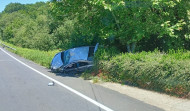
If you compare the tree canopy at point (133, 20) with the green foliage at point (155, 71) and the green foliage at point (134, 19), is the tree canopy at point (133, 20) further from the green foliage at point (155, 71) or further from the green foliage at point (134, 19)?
the green foliage at point (155, 71)

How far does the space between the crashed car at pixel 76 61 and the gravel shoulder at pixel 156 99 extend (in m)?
3.79

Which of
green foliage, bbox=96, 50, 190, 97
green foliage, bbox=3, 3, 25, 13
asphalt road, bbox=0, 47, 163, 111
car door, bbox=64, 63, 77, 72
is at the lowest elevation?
asphalt road, bbox=0, 47, 163, 111

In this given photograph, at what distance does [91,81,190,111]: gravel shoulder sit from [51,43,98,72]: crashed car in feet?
12.4

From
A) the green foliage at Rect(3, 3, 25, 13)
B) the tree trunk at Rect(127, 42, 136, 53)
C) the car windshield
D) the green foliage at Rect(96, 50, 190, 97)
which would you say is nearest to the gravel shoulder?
the green foliage at Rect(96, 50, 190, 97)

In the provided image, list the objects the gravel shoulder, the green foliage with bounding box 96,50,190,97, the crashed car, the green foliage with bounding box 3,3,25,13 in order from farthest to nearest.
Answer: the green foliage with bounding box 3,3,25,13
the crashed car
the green foliage with bounding box 96,50,190,97
the gravel shoulder

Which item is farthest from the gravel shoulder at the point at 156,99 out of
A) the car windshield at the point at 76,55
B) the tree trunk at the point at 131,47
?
the car windshield at the point at 76,55

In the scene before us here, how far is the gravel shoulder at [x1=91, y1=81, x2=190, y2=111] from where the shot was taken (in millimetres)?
6500

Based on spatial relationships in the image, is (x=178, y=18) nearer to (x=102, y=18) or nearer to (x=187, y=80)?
(x=102, y=18)

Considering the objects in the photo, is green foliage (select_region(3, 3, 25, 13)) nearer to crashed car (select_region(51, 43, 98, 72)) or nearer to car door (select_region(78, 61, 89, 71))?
crashed car (select_region(51, 43, 98, 72))

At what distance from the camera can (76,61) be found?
1295cm

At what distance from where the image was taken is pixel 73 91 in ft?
28.6

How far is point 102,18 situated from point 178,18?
413 centimetres

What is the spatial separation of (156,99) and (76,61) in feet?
21.2

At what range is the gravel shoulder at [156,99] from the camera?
256 inches
